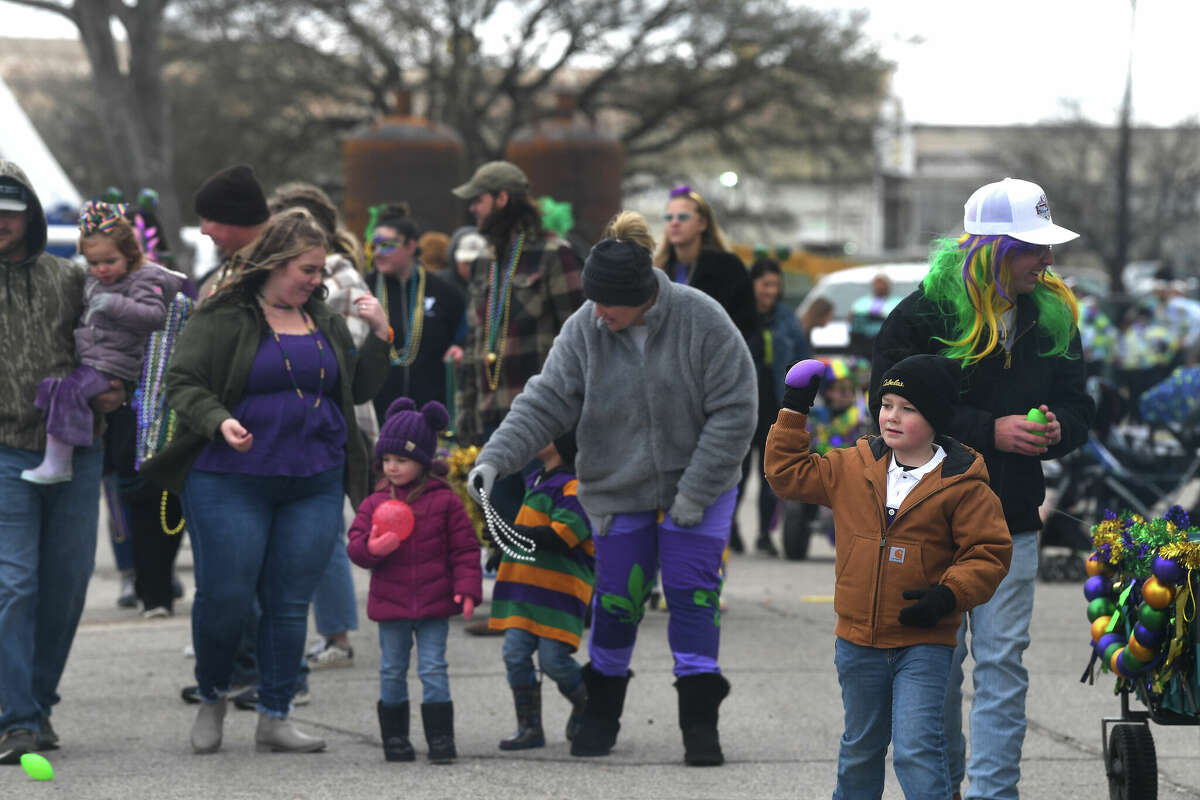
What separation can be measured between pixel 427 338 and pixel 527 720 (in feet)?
9.35

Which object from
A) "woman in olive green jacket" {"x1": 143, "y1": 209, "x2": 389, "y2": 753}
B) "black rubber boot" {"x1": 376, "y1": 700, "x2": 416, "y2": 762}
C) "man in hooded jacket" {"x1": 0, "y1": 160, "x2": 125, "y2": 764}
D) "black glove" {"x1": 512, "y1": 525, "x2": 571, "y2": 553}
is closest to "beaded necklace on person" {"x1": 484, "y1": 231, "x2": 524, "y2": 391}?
"woman in olive green jacket" {"x1": 143, "y1": 209, "x2": 389, "y2": 753}

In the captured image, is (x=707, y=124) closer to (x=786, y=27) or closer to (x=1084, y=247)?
(x=786, y=27)

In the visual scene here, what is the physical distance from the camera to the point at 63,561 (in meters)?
6.08

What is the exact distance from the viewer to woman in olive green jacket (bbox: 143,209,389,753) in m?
5.71

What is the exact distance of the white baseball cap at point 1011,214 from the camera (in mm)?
4832

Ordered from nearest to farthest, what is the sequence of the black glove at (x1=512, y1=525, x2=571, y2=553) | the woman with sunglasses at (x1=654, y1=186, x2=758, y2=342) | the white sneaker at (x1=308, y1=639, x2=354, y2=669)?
the black glove at (x1=512, y1=525, x2=571, y2=553)
the white sneaker at (x1=308, y1=639, x2=354, y2=669)
the woman with sunglasses at (x1=654, y1=186, x2=758, y2=342)

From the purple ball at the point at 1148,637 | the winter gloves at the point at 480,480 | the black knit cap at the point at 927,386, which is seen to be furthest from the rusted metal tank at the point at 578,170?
the black knit cap at the point at 927,386

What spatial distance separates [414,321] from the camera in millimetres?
8500

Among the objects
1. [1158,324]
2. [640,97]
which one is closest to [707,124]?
[640,97]

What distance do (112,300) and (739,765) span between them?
2.69 metres

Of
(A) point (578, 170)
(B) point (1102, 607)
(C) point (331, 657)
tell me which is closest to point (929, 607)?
(B) point (1102, 607)

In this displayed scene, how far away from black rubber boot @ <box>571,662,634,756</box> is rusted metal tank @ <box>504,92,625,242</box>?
11.6m

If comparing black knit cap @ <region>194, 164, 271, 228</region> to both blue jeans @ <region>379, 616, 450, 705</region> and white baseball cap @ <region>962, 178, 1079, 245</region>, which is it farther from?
white baseball cap @ <region>962, 178, 1079, 245</region>

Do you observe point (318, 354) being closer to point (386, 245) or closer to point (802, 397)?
point (802, 397)
